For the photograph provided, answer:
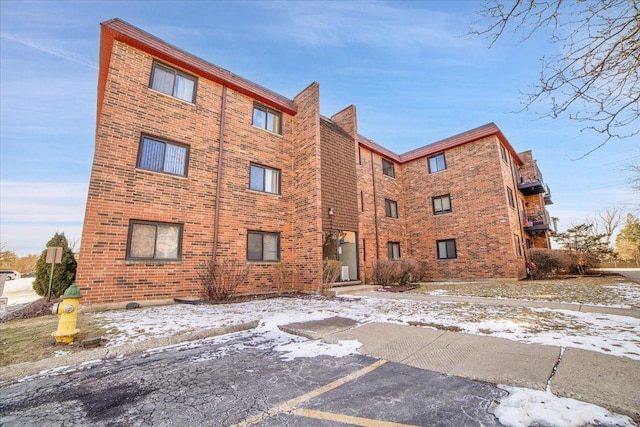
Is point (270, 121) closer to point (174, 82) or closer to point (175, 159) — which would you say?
point (174, 82)

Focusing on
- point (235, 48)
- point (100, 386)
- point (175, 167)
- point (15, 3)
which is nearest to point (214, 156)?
point (175, 167)

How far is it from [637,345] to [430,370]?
2.54 metres

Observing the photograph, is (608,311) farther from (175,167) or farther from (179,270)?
(175,167)

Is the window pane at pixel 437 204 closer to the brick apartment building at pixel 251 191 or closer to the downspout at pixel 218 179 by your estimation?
the brick apartment building at pixel 251 191

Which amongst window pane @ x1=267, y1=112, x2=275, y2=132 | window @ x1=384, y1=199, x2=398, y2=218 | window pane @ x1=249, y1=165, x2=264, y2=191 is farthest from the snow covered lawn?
window @ x1=384, y1=199, x2=398, y2=218

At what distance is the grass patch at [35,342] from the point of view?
322 centimetres

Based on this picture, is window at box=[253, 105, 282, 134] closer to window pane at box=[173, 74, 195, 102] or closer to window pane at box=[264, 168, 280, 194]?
window pane at box=[264, 168, 280, 194]

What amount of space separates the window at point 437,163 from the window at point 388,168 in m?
2.46

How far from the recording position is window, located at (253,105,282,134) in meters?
11.2

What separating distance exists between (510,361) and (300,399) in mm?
2210

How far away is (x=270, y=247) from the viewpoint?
414 inches

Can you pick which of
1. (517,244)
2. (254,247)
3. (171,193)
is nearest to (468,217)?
(517,244)

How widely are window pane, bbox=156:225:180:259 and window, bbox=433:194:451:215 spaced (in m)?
15.0

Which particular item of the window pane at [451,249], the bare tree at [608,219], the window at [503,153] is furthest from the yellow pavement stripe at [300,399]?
the bare tree at [608,219]
